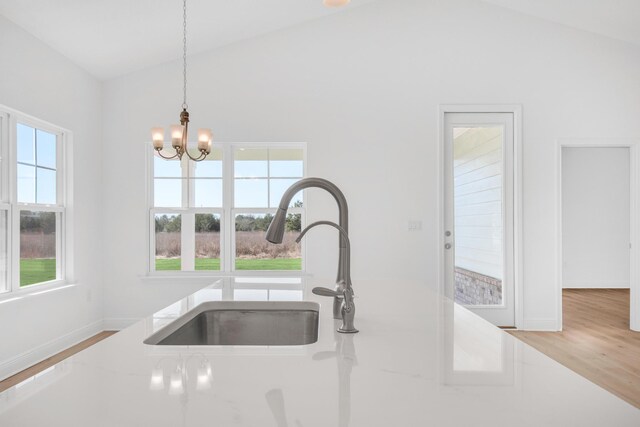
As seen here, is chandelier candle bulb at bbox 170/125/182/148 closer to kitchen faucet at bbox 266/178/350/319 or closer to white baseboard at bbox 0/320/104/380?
white baseboard at bbox 0/320/104/380

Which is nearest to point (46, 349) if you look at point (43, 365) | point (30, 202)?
point (43, 365)

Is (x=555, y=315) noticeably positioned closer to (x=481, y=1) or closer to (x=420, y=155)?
(x=420, y=155)

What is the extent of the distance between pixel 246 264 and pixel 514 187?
2966 mm

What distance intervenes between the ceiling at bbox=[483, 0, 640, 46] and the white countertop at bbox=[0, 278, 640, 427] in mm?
4219

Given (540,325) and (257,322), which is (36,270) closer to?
(257,322)

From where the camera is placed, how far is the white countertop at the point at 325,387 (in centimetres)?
62

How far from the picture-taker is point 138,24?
3691 millimetres

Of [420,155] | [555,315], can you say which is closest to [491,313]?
[555,315]

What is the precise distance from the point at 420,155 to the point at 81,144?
3417 mm

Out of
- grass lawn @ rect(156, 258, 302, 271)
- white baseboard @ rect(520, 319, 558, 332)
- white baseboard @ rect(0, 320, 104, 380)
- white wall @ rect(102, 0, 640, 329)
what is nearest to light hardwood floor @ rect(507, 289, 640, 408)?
white baseboard @ rect(520, 319, 558, 332)

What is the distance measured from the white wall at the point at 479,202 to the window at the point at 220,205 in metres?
1.70

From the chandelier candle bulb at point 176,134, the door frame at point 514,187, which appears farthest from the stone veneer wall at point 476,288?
the chandelier candle bulb at point 176,134

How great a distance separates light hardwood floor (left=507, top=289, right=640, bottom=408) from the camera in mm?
3104

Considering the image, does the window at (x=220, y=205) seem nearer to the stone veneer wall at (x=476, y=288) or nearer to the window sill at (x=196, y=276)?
the window sill at (x=196, y=276)
